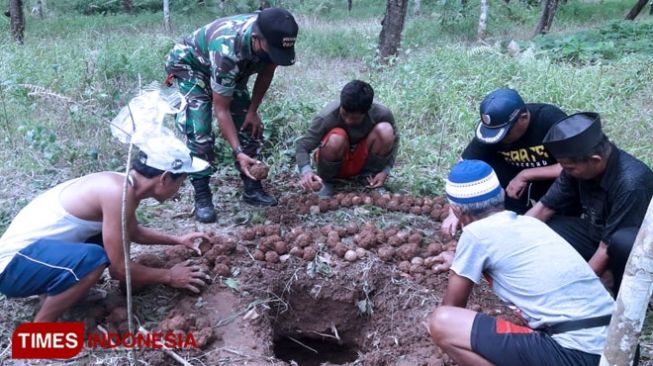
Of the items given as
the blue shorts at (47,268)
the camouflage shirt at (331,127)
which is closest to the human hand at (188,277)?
the blue shorts at (47,268)

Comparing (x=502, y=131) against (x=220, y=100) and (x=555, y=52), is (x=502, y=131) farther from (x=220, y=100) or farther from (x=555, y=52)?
(x=555, y=52)

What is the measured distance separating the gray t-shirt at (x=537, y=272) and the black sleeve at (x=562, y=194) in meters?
0.93

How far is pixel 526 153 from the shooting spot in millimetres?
3629

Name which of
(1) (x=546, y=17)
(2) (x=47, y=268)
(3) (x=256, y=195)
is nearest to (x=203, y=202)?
(3) (x=256, y=195)

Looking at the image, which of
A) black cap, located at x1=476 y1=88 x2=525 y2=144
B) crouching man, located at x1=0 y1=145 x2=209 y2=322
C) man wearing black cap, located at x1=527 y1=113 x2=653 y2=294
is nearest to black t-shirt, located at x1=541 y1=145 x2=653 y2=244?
man wearing black cap, located at x1=527 y1=113 x2=653 y2=294

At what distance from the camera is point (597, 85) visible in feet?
20.6

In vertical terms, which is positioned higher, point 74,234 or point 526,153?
point 526,153

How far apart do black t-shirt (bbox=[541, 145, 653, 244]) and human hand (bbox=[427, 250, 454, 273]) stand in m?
0.81

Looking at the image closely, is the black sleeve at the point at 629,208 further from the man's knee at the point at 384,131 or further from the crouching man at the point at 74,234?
the crouching man at the point at 74,234

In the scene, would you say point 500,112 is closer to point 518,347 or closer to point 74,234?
point 518,347

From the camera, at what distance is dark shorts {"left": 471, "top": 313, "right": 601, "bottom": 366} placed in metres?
2.22

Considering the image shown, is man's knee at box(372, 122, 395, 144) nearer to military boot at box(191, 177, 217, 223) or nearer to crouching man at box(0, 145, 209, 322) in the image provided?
military boot at box(191, 177, 217, 223)

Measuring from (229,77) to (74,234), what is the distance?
4.64 feet

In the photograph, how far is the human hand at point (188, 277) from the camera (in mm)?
3133
